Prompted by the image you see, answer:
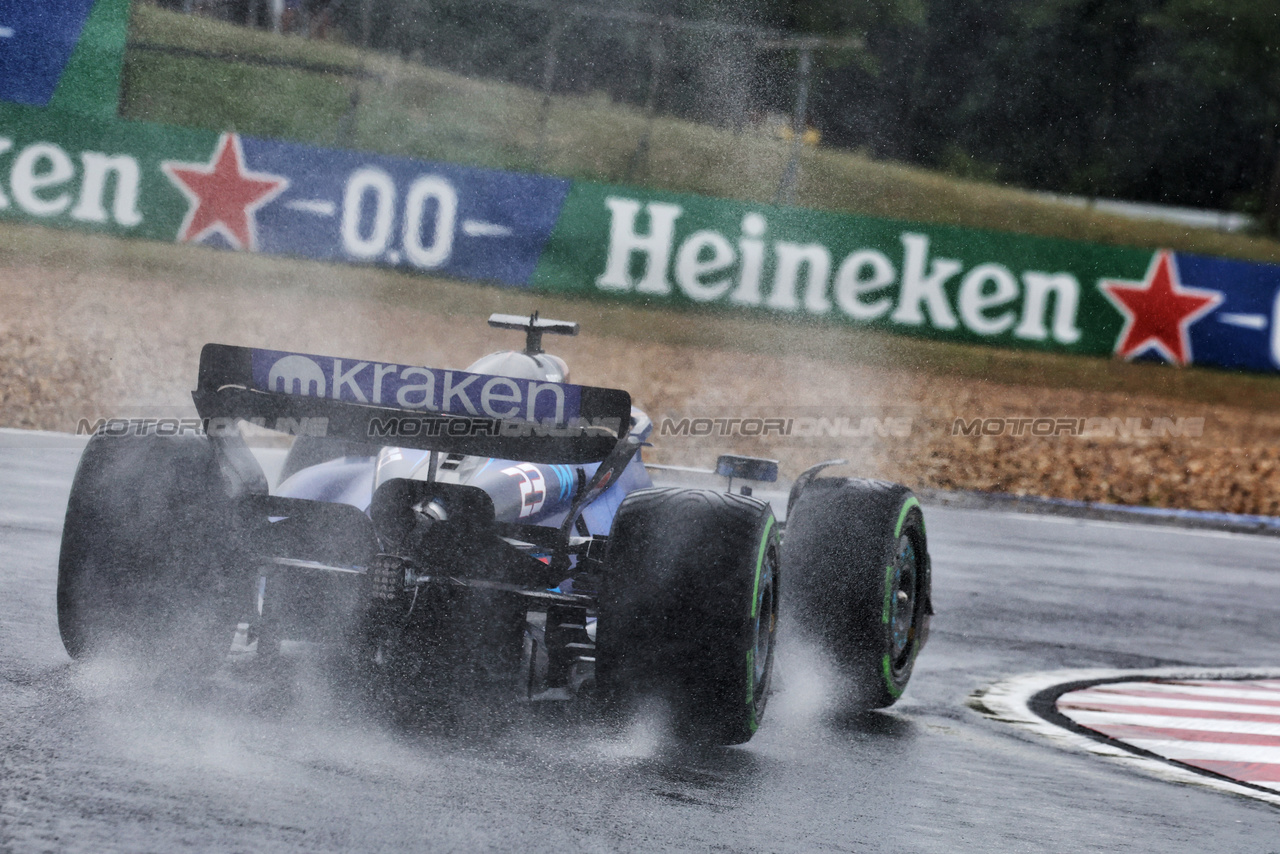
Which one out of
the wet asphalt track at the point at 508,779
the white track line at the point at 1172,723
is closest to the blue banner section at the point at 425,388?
the wet asphalt track at the point at 508,779

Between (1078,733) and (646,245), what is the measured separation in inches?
444

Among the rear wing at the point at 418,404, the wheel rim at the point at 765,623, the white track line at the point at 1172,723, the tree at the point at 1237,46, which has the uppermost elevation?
the tree at the point at 1237,46

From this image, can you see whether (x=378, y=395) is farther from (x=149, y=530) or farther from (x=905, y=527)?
(x=905, y=527)

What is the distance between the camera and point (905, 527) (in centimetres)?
617

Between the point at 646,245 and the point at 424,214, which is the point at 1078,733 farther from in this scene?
the point at 424,214

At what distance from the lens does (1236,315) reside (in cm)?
1748

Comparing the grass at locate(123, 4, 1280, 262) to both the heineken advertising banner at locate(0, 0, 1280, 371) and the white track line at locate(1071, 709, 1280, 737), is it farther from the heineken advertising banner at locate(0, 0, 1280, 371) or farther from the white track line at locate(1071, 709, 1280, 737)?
the white track line at locate(1071, 709, 1280, 737)

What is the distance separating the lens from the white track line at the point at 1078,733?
5.50m

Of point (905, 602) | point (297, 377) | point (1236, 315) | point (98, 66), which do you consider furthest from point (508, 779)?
point (98, 66)

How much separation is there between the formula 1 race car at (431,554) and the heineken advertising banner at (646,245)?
11102mm

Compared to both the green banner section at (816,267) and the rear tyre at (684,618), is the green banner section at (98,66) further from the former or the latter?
the rear tyre at (684,618)

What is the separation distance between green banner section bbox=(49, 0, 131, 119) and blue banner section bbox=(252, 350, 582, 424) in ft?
41.3

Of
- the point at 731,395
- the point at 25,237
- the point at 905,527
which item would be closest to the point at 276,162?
the point at 25,237

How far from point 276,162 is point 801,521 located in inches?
435
